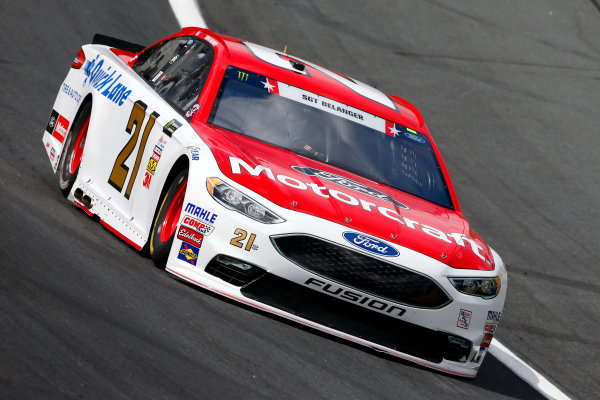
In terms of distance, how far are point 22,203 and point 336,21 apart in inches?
401

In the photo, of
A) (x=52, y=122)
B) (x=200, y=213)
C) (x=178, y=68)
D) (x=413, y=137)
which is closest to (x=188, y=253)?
(x=200, y=213)

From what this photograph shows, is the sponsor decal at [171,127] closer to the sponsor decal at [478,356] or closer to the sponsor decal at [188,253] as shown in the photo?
the sponsor decal at [188,253]

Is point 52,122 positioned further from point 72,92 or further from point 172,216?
point 172,216

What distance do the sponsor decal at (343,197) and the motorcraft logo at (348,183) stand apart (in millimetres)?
202

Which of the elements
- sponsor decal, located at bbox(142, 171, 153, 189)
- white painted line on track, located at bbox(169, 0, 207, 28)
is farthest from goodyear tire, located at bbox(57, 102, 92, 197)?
white painted line on track, located at bbox(169, 0, 207, 28)

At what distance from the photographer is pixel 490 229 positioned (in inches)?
424

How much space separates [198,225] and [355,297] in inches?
38.9

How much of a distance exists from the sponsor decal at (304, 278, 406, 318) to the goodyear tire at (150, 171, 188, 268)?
3.31ft

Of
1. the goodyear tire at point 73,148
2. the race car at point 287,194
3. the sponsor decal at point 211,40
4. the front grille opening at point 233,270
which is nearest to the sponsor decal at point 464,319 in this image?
the race car at point 287,194

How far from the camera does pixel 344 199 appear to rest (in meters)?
6.49

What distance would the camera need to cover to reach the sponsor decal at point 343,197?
6438mm

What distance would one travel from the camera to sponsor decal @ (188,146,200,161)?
655cm

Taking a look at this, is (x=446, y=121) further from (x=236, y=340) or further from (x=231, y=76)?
(x=236, y=340)

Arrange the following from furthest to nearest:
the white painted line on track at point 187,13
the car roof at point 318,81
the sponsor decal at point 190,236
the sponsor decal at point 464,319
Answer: the white painted line on track at point 187,13
the car roof at point 318,81
the sponsor decal at point 464,319
the sponsor decal at point 190,236
